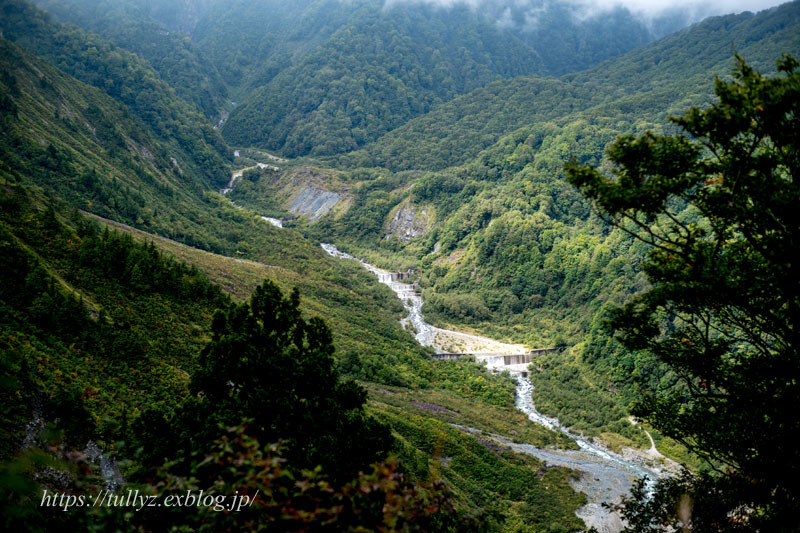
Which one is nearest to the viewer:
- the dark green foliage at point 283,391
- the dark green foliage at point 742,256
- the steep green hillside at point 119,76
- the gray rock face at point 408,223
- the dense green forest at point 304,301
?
the dense green forest at point 304,301

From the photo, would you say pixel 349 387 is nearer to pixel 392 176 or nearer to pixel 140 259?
pixel 140 259

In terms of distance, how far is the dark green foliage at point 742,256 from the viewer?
953 cm

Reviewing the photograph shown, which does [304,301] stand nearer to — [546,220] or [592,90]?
[546,220]

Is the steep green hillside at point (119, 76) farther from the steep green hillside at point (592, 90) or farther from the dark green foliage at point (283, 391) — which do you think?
the dark green foliage at point (283, 391)

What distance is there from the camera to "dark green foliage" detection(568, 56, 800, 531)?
9.53 metres

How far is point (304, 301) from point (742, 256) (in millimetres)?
52654

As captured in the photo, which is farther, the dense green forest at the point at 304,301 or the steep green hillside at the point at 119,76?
the steep green hillside at the point at 119,76

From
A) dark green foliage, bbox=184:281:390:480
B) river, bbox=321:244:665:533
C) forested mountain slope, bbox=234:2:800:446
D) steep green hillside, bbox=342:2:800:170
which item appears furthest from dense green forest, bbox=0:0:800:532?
steep green hillside, bbox=342:2:800:170

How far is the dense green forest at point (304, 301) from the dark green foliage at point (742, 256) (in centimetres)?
223

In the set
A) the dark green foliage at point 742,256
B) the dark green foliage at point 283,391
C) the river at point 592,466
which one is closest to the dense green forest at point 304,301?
the dark green foliage at point 283,391

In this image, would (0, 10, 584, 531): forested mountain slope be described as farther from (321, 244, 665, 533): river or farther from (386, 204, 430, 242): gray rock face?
(386, 204, 430, 242): gray rock face

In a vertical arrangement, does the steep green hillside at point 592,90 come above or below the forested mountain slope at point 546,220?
above

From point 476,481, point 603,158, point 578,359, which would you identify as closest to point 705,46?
point 603,158

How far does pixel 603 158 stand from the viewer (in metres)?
102
